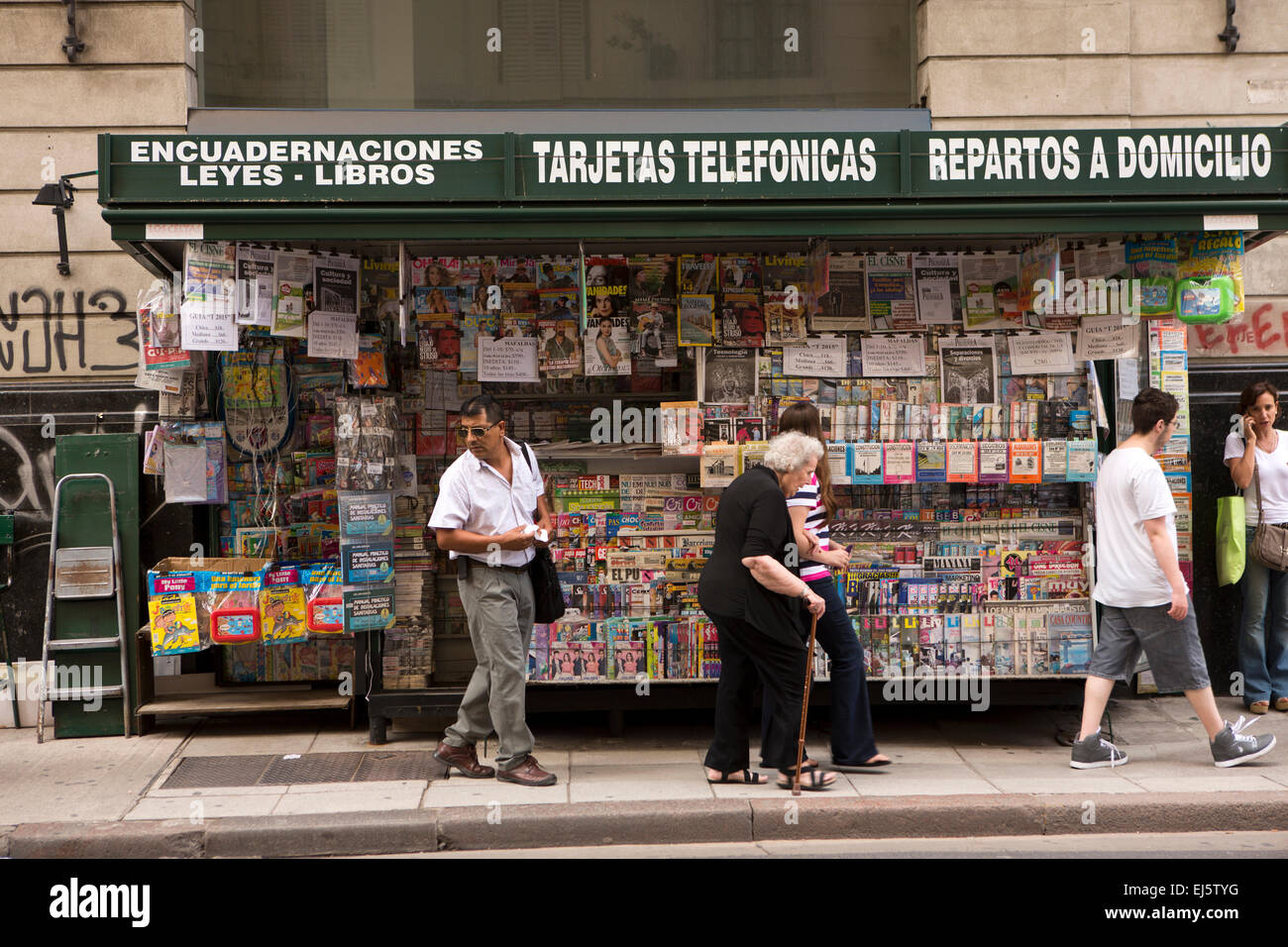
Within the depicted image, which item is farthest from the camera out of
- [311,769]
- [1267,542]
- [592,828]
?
[1267,542]

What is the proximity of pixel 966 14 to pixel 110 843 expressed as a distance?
7861 millimetres

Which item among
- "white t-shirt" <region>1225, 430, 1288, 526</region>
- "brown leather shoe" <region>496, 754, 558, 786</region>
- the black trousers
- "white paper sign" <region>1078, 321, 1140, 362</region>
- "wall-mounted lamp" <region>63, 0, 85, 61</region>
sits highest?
"wall-mounted lamp" <region>63, 0, 85, 61</region>

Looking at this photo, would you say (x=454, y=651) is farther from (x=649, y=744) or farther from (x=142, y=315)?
(x=142, y=315)

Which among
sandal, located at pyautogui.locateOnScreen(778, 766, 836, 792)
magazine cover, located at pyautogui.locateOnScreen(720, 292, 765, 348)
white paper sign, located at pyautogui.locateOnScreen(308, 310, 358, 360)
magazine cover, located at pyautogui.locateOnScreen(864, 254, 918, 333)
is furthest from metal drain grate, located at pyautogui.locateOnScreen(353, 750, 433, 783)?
magazine cover, located at pyautogui.locateOnScreen(864, 254, 918, 333)

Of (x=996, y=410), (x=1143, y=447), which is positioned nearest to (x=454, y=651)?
(x=996, y=410)

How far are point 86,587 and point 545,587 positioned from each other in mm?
3125

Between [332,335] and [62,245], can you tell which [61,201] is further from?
[332,335]

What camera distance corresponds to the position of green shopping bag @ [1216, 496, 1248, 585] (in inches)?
293

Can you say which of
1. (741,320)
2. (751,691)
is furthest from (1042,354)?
(751,691)

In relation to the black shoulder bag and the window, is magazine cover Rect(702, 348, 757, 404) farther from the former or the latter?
the window

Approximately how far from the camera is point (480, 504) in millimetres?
5984

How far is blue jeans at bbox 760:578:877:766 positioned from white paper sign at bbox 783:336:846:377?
4.45ft

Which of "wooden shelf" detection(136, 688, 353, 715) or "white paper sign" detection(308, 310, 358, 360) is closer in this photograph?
"white paper sign" detection(308, 310, 358, 360)

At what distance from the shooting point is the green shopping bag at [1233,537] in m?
7.45
